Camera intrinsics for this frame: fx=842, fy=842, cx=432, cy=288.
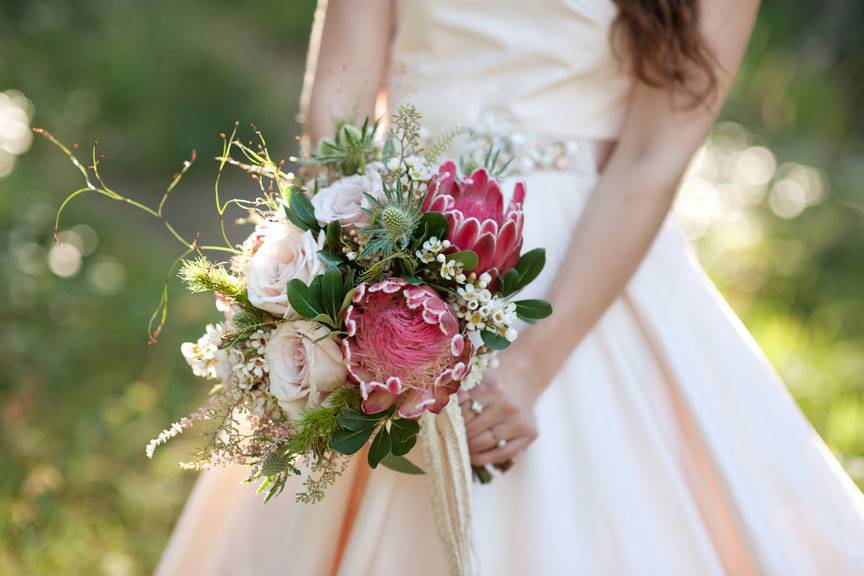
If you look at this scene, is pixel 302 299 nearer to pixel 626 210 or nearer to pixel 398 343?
pixel 398 343

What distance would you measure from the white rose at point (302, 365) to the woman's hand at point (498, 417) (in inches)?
11.7

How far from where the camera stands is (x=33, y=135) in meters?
4.58

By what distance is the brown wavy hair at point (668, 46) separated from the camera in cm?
159

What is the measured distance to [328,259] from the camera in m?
1.20

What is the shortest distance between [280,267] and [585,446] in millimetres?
690

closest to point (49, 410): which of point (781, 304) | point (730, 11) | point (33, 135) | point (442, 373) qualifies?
point (33, 135)

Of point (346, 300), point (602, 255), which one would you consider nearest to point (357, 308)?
point (346, 300)

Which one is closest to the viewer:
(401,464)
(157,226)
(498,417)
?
(401,464)

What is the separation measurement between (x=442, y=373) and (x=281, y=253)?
30cm

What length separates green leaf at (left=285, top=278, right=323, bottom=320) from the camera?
1.15 metres

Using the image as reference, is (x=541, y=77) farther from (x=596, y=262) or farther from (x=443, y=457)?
(x=443, y=457)

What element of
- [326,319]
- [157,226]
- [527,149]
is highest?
[527,149]

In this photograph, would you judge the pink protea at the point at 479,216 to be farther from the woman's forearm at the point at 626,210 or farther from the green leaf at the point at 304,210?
the woman's forearm at the point at 626,210

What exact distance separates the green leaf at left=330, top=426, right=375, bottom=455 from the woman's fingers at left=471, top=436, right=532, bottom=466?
312 millimetres
